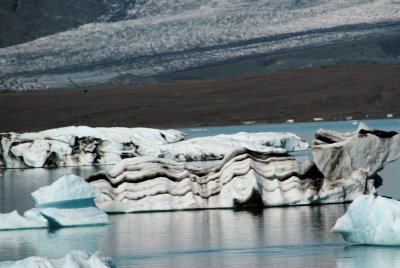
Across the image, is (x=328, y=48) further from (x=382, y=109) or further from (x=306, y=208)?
(x=306, y=208)

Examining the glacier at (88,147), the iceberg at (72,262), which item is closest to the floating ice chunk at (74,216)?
the iceberg at (72,262)

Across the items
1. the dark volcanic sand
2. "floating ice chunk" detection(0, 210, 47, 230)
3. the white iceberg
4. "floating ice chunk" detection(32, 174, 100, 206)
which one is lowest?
"floating ice chunk" detection(0, 210, 47, 230)

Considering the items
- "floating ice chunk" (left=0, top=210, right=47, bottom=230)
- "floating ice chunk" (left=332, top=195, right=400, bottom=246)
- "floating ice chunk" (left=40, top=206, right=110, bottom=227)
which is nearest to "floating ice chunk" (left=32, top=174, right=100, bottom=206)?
"floating ice chunk" (left=40, top=206, right=110, bottom=227)

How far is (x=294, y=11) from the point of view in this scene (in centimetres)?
7369

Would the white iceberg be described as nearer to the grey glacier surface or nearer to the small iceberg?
the small iceberg

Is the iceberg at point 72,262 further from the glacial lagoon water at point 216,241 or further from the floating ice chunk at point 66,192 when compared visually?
the floating ice chunk at point 66,192

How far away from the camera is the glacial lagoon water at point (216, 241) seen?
34.1 feet

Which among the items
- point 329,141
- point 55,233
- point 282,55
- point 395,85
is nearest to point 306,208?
point 329,141

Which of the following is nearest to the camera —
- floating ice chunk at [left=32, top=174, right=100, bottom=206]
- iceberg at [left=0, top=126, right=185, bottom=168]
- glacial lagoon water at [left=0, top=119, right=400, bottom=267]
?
glacial lagoon water at [left=0, top=119, right=400, bottom=267]

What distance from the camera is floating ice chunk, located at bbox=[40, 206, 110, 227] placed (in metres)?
13.1

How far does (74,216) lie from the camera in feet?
43.2

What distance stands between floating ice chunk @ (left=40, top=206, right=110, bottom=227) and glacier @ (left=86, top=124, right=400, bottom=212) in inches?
36.6

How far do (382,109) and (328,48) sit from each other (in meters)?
26.0

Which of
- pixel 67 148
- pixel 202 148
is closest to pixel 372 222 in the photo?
pixel 202 148
